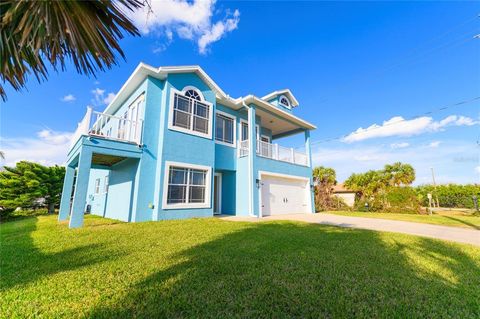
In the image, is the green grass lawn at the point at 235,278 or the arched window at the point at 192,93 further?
the arched window at the point at 192,93

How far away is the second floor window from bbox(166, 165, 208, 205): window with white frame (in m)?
2.93

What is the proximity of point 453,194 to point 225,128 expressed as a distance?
1173 inches

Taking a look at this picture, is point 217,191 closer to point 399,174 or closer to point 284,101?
point 284,101

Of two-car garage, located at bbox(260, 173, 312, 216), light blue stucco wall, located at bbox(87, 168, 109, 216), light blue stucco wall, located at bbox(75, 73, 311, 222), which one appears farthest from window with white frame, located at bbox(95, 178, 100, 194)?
two-car garage, located at bbox(260, 173, 312, 216)

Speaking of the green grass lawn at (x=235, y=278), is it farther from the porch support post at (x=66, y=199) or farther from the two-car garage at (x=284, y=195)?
the two-car garage at (x=284, y=195)

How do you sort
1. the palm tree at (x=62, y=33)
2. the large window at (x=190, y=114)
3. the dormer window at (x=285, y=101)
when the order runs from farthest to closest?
the dormer window at (x=285, y=101)
the large window at (x=190, y=114)
the palm tree at (x=62, y=33)

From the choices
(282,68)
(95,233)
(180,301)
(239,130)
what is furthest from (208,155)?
(282,68)

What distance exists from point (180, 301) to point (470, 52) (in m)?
17.3

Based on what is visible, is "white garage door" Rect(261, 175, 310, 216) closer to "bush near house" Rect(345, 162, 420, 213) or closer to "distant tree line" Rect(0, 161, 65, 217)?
"bush near house" Rect(345, 162, 420, 213)

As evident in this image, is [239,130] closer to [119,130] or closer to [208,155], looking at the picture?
[208,155]

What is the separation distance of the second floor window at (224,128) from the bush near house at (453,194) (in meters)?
21.9

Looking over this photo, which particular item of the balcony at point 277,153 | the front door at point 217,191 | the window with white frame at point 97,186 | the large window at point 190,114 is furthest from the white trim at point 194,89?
the window with white frame at point 97,186

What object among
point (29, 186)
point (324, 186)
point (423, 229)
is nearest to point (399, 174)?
point (324, 186)

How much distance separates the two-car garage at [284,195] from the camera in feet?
42.5
